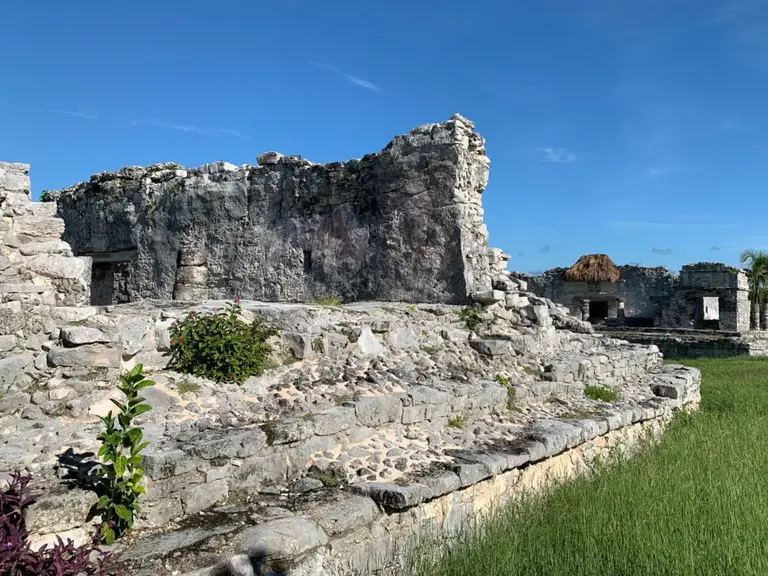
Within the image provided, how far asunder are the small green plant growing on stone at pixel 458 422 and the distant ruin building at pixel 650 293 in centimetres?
2382

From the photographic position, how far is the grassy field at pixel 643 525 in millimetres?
3516

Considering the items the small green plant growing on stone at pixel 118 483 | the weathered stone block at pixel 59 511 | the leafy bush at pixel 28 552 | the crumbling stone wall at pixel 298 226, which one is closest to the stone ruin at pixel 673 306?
the crumbling stone wall at pixel 298 226

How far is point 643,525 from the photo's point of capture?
4121 mm

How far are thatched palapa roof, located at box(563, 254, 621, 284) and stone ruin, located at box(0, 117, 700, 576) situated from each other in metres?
19.5

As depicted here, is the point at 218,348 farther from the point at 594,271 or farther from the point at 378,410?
the point at 594,271

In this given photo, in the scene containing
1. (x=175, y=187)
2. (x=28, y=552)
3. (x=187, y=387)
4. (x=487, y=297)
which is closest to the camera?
(x=28, y=552)

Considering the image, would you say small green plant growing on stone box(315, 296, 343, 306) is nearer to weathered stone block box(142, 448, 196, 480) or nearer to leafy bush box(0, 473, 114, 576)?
weathered stone block box(142, 448, 196, 480)

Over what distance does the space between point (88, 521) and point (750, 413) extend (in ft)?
28.6

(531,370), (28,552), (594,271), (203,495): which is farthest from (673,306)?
(28,552)

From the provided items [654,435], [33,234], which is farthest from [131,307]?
[654,435]

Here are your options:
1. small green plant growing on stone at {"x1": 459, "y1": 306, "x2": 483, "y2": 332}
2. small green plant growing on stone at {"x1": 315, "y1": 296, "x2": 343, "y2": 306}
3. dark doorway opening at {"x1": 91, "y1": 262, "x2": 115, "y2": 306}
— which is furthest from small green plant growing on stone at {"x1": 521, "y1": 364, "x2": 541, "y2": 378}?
dark doorway opening at {"x1": 91, "y1": 262, "x2": 115, "y2": 306}

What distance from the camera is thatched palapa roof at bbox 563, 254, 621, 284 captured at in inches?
1155

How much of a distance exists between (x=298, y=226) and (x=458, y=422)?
506 cm

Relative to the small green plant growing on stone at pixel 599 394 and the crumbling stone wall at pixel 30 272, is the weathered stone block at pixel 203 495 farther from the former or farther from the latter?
the small green plant growing on stone at pixel 599 394
